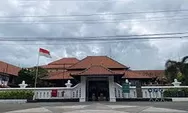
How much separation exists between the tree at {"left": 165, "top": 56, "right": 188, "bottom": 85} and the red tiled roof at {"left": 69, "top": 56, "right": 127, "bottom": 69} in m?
7.37

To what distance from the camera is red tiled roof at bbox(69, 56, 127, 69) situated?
3619 cm

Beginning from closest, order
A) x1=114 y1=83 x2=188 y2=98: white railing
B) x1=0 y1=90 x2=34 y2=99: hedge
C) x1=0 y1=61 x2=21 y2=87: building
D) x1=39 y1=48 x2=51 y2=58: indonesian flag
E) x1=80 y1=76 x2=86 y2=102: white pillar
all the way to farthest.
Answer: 1. x1=114 y1=83 x2=188 y2=98: white railing
2. x1=0 y1=90 x2=34 y2=99: hedge
3. x1=80 y1=76 x2=86 y2=102: white pillar
4. x1=39 y1=48 x2=51 y2=58: indonesian flag
5. x1=0 y1=61 x2=21 y2=87: building

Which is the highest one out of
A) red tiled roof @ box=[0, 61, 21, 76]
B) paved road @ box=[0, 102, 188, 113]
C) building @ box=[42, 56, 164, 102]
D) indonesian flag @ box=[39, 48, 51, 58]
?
red tiled roof @ box=[0, 61, 21, 76]

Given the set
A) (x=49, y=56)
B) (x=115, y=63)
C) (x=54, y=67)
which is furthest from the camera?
(x=54, y=67)

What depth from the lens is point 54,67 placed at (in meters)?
60.8

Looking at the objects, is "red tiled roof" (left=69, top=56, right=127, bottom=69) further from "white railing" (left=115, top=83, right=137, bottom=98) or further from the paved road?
the paved road

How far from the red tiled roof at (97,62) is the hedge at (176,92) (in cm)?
1308

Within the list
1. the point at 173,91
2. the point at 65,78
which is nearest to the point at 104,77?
the point at 173,91

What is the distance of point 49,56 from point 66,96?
25.4 ft

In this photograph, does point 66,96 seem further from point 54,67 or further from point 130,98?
point 54,67

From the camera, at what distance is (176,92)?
77.3ft

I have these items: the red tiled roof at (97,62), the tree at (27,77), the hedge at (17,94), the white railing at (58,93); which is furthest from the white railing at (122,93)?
the tree at (27,77)

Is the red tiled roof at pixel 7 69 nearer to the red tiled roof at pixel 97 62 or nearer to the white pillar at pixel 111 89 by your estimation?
the red tiled roof at pixel 97 62

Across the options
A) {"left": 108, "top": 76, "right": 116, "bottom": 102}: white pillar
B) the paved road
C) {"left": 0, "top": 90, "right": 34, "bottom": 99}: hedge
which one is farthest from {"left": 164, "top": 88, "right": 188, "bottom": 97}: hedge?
{"left": 0, "top": 90, "right": 34, "bottom": 99}: hedge
